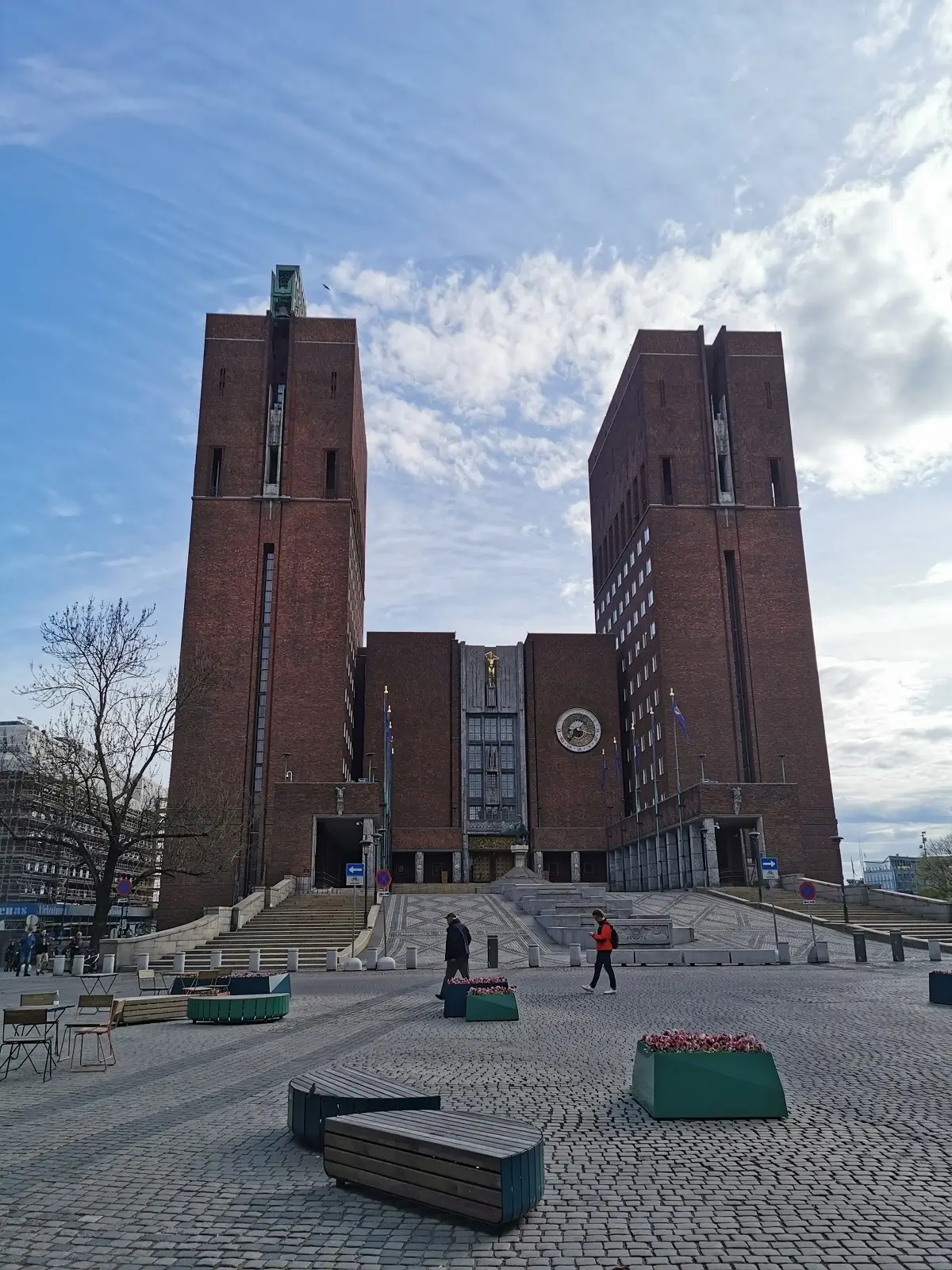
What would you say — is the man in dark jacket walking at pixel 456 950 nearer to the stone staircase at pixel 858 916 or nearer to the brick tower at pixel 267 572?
the stone staircase at pixel 858 916

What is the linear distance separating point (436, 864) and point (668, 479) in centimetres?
3142

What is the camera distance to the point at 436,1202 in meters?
5.47

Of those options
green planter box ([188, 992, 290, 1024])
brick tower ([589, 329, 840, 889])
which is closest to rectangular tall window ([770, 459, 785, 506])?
brick tower ([589, 329, 840, 889])

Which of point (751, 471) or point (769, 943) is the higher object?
point (751, 471)

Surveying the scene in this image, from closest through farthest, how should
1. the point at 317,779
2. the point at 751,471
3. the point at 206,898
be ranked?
the point at 206,898 < the point at 317,779 < the point at 751,471

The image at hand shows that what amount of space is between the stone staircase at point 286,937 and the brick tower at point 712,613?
73.7ft

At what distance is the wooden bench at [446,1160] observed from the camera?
5258 mm

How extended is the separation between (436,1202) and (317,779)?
5200 cm

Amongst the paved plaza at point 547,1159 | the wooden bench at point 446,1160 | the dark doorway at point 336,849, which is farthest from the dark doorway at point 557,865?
the wooden bench at point 446,1160

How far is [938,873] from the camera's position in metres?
75.3

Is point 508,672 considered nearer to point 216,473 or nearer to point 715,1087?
point 216,473

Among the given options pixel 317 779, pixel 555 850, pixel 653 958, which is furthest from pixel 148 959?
pixel 555 850

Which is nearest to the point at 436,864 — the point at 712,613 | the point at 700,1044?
the point at 712,613

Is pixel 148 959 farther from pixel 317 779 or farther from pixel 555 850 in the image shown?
pixel 555 850
